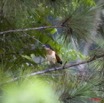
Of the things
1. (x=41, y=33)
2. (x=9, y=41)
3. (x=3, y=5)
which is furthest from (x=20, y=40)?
(x=3, y=5)

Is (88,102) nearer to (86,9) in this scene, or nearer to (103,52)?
(103,52)

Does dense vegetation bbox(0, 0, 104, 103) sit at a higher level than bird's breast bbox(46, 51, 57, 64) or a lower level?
higher

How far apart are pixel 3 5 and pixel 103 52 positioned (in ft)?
1.95

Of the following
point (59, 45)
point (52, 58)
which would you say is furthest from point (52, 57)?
point (59, 45)

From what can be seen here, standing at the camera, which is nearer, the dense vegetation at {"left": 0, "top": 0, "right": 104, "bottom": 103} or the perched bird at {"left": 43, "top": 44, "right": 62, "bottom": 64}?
the dense vegetation at {"left": 0, "top": 0, "right": 104, "bottom": 103}

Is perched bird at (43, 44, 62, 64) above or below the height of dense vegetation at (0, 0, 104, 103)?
below

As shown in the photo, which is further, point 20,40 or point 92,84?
point 20,40

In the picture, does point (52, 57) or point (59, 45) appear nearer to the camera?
point (52, 57)

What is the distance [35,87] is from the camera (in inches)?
10.5

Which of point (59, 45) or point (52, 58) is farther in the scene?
point (59, 45)

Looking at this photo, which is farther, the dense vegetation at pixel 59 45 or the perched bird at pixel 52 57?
the perched bird at pixel 52 57

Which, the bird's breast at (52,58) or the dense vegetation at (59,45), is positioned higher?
the dense vegetation at (59,45)

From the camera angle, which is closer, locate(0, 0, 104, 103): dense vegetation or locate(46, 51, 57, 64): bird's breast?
locate(0, 0, 104, 103): dense vegetation

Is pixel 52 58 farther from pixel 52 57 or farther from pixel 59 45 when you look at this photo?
pixel 59 45
